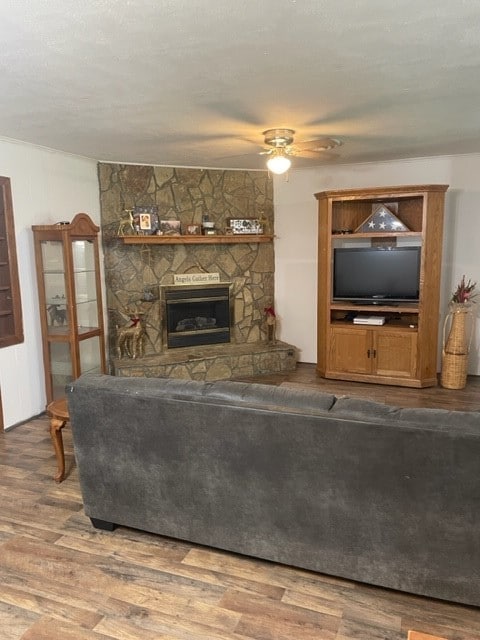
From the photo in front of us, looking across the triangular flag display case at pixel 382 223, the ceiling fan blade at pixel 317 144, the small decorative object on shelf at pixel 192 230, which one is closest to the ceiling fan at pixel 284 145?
the ceiling fan blade at pixel 317 144

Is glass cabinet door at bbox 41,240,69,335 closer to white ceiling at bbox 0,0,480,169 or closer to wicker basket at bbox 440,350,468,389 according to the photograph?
white ceiling at bbox 0,0,480,169

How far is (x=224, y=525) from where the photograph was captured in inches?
90.4

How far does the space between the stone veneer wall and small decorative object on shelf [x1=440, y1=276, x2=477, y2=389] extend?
2.21 meters

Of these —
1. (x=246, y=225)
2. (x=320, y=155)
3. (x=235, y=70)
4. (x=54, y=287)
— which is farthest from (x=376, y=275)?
(x=54, y=287)

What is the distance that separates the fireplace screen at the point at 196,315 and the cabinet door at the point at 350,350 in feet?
4.43

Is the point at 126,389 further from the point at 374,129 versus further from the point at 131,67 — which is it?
the point at 374,129

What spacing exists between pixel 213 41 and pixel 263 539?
2318 mm

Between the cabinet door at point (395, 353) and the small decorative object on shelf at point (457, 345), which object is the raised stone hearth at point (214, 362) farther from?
the small decorative object on shelf at point (457, 345)

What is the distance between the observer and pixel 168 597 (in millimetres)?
2115

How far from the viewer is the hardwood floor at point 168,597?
1.93 metres

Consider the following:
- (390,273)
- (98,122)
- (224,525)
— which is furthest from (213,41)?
(390,273)

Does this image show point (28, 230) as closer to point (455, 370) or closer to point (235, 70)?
point (235, 70)

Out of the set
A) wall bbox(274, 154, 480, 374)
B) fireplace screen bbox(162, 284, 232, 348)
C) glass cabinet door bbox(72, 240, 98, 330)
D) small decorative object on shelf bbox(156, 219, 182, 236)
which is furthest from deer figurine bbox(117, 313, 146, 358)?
wall bbox(274, 154, 480, 374)

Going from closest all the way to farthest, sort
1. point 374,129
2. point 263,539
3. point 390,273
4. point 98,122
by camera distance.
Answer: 1. point 263,539
2. point 98,122
3. point 374,129
4. point 390,273
